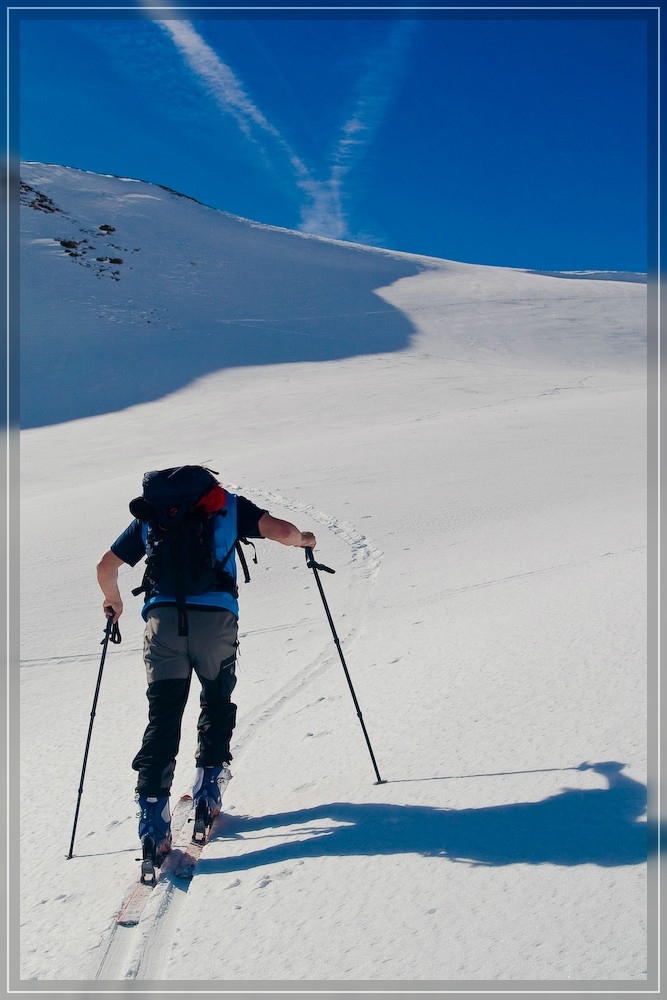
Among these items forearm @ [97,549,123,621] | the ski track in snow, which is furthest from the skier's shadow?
forearm @ [97,549,123,621]

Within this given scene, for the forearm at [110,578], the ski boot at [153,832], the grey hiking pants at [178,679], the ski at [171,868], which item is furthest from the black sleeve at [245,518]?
the ski at [171,868]

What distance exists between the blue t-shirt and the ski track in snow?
973 mm

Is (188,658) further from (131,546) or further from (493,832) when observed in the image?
(493,832)

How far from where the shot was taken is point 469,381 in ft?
60.9

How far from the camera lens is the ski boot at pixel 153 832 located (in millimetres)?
2719

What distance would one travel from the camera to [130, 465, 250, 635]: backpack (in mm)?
2926

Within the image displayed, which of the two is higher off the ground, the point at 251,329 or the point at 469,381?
the point at 251,329

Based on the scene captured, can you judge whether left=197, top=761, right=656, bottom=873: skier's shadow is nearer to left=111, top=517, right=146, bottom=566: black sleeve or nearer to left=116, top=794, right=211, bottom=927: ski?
left=116, top=794, right=211, bottom=927: ski

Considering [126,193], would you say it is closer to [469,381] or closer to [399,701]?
[469,381]

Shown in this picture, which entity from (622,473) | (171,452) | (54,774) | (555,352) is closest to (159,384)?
(171,452)

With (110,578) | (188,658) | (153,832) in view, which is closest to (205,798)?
(153,832)

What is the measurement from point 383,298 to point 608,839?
2959cm

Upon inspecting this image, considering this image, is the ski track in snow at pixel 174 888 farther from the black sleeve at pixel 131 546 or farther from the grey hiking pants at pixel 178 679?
the black sleeve at pixel 131 546

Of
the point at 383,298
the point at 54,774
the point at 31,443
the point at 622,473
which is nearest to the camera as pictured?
the point at 54,774
